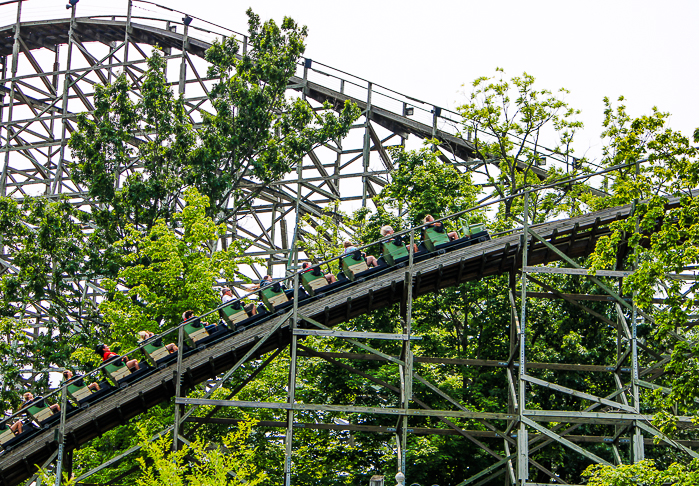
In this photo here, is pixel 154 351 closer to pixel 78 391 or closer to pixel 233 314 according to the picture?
pixel 78 391

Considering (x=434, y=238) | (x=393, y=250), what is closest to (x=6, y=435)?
(x=393, y=250)

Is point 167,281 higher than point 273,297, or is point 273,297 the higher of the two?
point 167,281

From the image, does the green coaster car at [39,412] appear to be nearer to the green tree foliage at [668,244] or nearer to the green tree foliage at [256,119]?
the green tree foliage at [256,119]

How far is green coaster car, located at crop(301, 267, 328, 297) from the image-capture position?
58.8 ft

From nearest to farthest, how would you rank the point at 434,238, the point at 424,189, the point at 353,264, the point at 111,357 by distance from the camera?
the point at 111,357, the point at 353,264, the point at 434,238, the point at 424,189

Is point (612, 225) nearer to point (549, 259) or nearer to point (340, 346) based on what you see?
point (549, 259)

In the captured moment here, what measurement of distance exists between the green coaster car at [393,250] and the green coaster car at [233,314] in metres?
3.13

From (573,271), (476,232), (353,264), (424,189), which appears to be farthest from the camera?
(424,189)

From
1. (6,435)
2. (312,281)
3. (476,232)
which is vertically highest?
(476,232)

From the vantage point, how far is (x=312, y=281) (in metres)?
18.0

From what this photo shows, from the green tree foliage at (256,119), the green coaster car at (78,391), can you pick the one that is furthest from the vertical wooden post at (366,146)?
the green coaster car at (78,391)

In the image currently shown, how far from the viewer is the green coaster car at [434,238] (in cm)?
1841

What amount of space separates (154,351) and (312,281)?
3473mm

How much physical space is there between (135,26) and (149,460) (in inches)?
723
